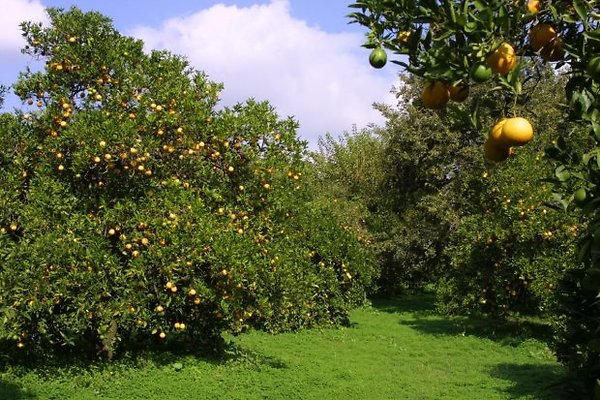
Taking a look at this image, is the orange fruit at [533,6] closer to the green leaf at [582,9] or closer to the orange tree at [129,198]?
the green leaf at [582,9]

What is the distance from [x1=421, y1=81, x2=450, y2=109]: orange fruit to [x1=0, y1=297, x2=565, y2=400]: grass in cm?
476

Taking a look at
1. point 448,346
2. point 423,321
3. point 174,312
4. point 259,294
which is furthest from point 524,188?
point 174,312

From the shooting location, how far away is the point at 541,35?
2352 mm

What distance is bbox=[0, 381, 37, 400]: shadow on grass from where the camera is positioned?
6.94m

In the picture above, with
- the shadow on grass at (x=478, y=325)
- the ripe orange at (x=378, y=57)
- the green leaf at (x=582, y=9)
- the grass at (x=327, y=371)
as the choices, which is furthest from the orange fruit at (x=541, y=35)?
the shadow on grass at (x=478, y=325)

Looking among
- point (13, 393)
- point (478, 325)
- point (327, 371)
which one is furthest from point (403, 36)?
point (478, 325)

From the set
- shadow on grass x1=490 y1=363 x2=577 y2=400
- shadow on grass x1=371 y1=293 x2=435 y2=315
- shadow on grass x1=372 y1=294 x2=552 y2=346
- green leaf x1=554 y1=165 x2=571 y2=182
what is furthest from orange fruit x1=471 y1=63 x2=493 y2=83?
shadow on grass x1=371 y1=293 x2=435 y2=315

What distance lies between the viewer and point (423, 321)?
15930 mm

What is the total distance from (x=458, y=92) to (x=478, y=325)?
13.0 meters

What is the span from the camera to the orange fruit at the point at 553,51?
2354 millimetres

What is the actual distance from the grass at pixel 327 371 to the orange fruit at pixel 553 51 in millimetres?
4713

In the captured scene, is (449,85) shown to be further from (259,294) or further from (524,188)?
(524,188)

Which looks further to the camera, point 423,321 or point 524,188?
point 423,321

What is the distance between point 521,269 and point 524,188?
4.90 feet
